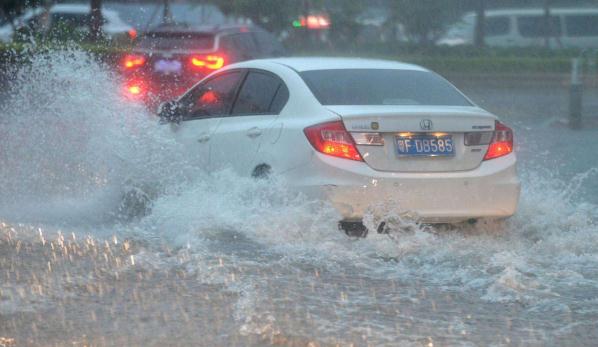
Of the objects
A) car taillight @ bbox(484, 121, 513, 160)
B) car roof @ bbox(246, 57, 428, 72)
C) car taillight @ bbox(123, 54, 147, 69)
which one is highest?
car roof @ bbox(246, 57, 428, 72)

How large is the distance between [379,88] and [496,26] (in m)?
28.1

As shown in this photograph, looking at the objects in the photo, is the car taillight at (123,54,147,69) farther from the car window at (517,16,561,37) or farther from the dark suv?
the car window at (517,16,561,37)

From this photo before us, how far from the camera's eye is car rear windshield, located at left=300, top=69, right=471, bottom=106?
303 inches

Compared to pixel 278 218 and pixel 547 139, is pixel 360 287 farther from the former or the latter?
pixel 547 139

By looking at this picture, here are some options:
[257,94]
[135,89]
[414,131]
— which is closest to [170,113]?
[257,94]

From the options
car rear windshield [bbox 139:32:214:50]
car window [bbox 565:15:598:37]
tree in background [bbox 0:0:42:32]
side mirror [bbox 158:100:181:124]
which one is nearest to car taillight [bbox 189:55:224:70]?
car rear windshield [bbox 139:32:214:50]

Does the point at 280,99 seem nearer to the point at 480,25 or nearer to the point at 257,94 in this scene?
the point at 257,94

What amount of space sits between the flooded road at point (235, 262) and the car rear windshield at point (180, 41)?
14.3 feet

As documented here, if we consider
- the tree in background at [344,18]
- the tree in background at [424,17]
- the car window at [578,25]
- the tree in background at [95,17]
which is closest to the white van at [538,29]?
the car window at [578,25]

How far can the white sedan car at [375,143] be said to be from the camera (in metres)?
7.17

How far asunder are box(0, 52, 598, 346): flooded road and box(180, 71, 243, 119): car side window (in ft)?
1.17

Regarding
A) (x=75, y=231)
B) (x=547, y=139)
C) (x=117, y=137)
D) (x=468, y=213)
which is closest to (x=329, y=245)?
(x=468, y=213)

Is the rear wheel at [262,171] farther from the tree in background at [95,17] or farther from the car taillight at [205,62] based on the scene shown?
the tree in background at [95,17]

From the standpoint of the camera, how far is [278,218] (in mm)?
7344
